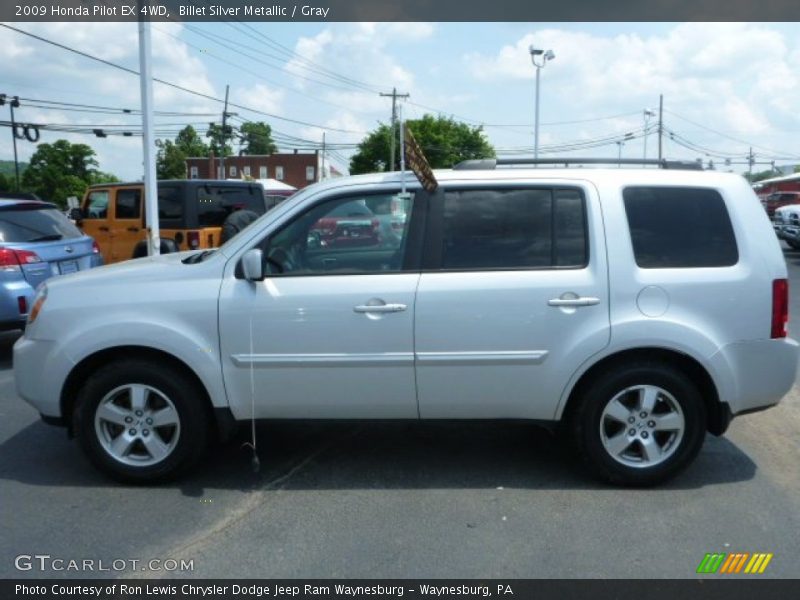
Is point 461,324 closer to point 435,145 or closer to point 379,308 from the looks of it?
point 379,308

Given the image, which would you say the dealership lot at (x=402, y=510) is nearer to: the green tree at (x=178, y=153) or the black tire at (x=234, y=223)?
the black tire at (x=234, y=223)

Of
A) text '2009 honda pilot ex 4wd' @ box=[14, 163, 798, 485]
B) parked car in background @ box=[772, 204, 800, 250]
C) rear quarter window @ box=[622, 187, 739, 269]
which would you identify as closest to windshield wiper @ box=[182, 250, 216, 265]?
text '2009 honda pilot ex 4wd' @ box=[14, 163, 798, 485]

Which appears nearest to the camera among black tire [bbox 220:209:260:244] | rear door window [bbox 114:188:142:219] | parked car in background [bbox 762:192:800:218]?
black tire [bbox 220:209:260:244]

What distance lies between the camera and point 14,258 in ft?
25.3

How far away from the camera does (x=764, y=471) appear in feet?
15.5

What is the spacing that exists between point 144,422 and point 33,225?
15.7 ft

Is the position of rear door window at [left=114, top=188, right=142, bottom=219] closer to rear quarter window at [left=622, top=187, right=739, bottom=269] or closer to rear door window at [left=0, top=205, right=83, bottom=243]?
rear door window at [left=0, top=205, right=83, bottom=243]

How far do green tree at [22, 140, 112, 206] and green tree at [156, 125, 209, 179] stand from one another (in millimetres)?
8915

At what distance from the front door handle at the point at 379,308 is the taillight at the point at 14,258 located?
5.05m

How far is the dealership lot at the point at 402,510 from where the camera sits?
141 inches

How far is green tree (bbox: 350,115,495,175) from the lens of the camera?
63125 millimetres

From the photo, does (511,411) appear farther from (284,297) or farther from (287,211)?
(287,211)

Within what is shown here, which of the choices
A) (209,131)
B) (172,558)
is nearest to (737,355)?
(172,558)
